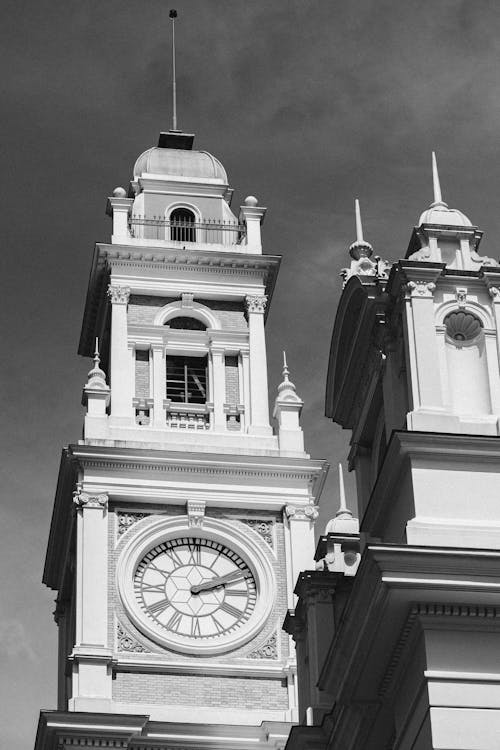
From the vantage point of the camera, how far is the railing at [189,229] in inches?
1880

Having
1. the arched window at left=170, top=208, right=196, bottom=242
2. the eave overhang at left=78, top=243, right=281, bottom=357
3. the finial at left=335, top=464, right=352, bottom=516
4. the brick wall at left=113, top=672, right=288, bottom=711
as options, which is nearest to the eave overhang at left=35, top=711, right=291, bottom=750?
the brick wall at left=113, top=672, right=288, bottom=711

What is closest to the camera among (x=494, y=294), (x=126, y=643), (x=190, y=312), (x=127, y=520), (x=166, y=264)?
(x=494, y=294)

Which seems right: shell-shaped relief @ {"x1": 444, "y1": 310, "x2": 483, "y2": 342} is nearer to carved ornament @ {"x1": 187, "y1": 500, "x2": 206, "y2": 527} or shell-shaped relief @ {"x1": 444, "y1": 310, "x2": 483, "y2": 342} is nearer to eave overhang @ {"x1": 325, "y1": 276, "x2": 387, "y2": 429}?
eave overhang @ {"x1": 325, "y1": 276, "x2": 387, "y2": 429}

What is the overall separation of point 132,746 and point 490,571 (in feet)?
49.6

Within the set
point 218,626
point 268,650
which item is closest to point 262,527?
point 218,626

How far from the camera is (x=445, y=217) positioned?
29.2 m

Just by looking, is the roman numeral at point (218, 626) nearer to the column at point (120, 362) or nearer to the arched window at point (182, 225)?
the column at point (120, 362)

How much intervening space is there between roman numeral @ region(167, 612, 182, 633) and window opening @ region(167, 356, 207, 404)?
5.12 m

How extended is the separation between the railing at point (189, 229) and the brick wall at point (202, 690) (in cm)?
1051

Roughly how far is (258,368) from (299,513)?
12.1 ft

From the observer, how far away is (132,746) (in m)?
38.8

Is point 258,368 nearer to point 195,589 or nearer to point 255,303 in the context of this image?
point 255,303

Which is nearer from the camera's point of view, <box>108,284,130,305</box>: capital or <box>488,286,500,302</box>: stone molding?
<box>488,286,500,302</box>: stone molding

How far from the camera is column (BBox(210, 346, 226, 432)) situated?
44.5m
